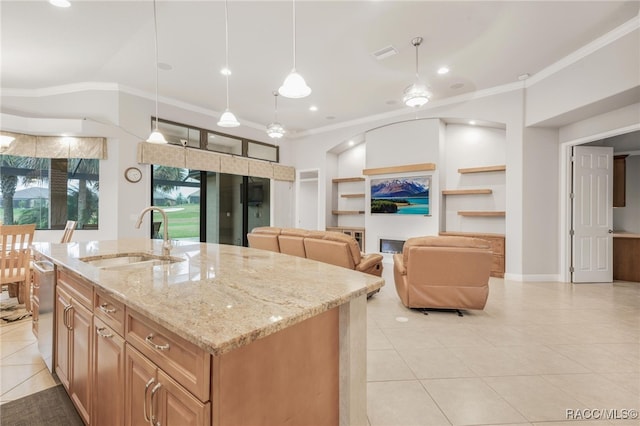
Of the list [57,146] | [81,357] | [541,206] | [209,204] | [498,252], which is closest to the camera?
[81,357]

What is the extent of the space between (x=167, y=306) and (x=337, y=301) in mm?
639

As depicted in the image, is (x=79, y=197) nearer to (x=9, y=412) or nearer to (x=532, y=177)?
(x=9, y=412)

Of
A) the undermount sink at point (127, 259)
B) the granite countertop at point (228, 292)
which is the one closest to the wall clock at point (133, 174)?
the undermount sink at point (127, 259)

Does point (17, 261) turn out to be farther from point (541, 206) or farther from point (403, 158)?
point (541, 206)

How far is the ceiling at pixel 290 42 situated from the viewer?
322 cm

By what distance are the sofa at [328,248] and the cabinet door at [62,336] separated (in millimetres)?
2540

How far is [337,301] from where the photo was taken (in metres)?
1.12

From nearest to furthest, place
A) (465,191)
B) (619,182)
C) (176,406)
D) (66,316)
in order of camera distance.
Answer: (176,406)
(66,316)
(619,182)
(465,191)

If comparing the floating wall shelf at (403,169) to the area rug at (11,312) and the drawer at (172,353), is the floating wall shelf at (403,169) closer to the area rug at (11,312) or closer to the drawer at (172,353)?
the drawer at (172,353)

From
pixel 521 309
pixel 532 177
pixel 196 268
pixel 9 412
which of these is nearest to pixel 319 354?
pixel 196 268

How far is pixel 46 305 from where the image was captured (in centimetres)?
207

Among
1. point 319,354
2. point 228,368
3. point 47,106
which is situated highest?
point 47,106

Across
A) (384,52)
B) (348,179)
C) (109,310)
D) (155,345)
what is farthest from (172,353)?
(348,179)

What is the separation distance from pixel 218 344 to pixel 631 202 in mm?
8073
